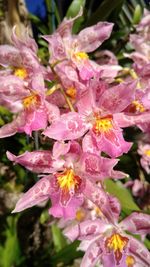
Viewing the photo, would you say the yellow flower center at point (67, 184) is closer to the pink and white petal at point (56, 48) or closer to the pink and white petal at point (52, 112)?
the pink and white petal at point (52, 112)

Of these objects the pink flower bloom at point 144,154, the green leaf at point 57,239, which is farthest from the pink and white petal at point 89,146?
the green leaf at point 57,239

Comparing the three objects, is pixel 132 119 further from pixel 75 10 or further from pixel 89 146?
pixel 75 10

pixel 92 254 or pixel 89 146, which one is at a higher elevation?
pixel 89 146

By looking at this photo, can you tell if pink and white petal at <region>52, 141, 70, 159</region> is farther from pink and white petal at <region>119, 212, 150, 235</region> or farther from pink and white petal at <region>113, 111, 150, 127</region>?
pink and white petal at <region>119, 212, 150, 235</region>

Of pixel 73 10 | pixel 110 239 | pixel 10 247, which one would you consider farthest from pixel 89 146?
pixel 10 247

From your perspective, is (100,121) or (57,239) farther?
(57,239)

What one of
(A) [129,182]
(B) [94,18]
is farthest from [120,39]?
(A) [129,182]

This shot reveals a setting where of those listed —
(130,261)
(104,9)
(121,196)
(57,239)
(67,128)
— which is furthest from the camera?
(57,239)
